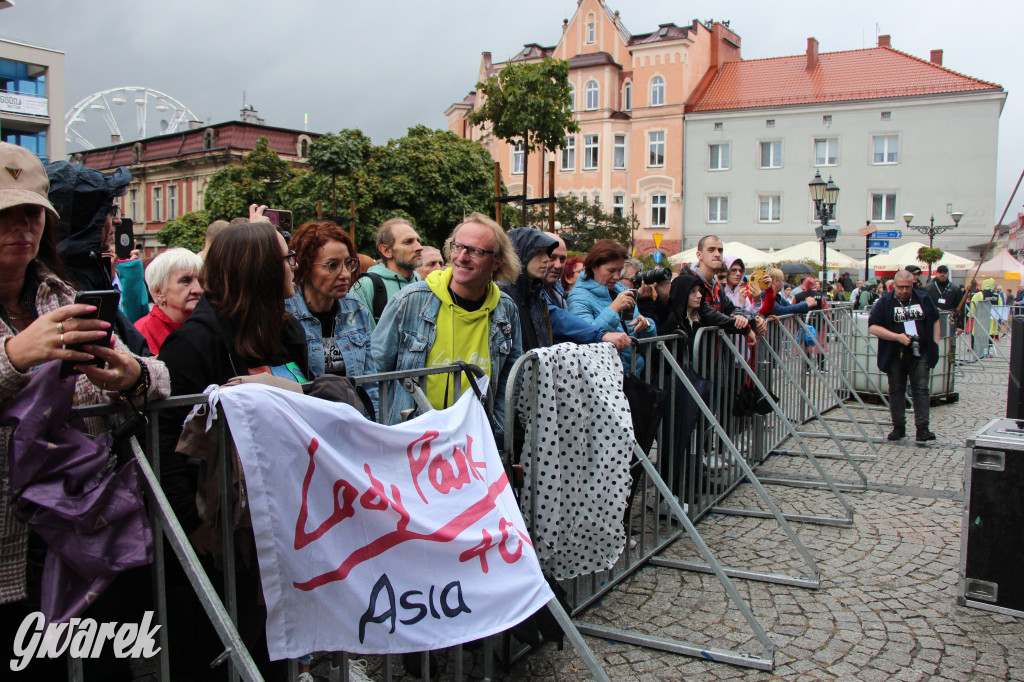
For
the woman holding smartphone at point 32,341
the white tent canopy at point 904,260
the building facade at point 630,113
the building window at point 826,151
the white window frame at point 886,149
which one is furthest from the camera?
the building facade at point 630,113

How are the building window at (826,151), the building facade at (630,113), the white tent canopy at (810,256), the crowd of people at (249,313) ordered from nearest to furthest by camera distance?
1. the crowd of people at (249,313)
2. the white tent canopy at (810,256)
3. the building window at (826,151)
4. the building facade at (630,113)

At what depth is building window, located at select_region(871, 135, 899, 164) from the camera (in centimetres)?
4588

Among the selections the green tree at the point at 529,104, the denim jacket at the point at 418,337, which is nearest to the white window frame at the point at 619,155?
the green tree at the point at 529,104

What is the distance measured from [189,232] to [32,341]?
152 feet

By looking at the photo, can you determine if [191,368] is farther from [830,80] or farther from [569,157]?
[569,157]

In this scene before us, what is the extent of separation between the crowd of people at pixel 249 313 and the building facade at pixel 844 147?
4491 centimetres

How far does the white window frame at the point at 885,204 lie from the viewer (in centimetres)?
4583

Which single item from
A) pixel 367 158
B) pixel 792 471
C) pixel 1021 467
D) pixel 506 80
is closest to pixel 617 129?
pixel 367 158

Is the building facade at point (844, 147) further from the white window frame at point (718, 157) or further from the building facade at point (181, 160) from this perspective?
the building facade at point (181, 160)

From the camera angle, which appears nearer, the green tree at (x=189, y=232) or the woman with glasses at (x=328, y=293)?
the woman with glasses at (x=328, y=293)

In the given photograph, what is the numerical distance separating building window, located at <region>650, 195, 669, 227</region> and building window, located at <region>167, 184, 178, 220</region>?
38.0 meters

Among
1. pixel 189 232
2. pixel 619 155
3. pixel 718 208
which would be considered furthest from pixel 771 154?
pixel 189 232

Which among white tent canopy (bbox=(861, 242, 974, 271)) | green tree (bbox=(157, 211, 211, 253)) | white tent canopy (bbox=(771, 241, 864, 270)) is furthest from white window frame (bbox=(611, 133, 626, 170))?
white tent canopy (bbox=(861, 242, 974, 271))

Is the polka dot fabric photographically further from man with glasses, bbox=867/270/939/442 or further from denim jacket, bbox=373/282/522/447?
man with glasses, bbox=867/270/939/442
